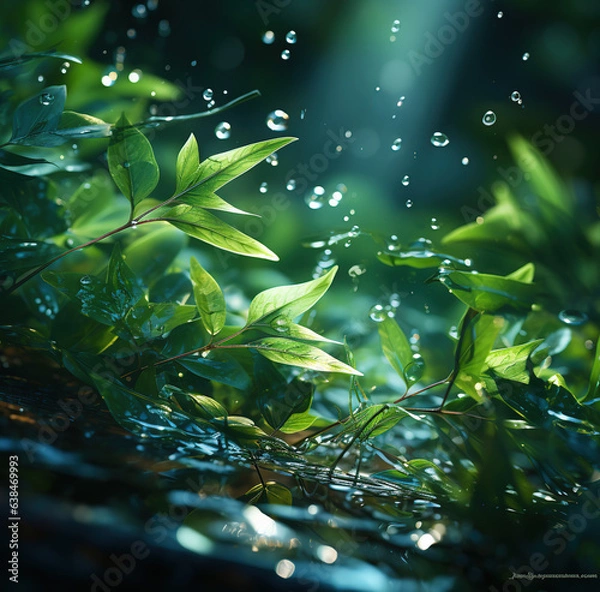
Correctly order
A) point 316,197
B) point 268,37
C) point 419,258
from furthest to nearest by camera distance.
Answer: point 268,37
point 316,197
point 419,258

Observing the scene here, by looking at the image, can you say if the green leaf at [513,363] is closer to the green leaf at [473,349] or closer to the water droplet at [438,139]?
the green leaf at [473,349]

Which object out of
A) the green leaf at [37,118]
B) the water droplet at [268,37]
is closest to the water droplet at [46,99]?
the green leaf at [37,118]

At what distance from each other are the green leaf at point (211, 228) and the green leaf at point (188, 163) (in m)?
0.01

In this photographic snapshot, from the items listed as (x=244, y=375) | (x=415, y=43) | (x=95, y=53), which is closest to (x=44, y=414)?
(x=244, y=375)

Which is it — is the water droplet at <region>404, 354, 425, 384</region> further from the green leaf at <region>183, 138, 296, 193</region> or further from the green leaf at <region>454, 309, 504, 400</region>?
the green leaf at <region>183, 138, 296, 193</region>

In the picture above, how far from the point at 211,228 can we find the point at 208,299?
0.10 feet

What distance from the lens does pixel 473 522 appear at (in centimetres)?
20

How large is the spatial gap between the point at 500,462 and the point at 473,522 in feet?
0.08

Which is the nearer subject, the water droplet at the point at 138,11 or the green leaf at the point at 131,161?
the green leaf at the point at 131,161

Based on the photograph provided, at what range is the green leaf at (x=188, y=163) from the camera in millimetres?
231

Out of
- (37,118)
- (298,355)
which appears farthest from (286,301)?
(37,118)

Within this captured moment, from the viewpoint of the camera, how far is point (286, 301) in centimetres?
24

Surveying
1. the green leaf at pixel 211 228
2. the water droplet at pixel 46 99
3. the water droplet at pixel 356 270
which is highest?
the water droplet at pixel 46 99

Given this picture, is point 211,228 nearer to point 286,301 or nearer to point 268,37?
point 286,301
